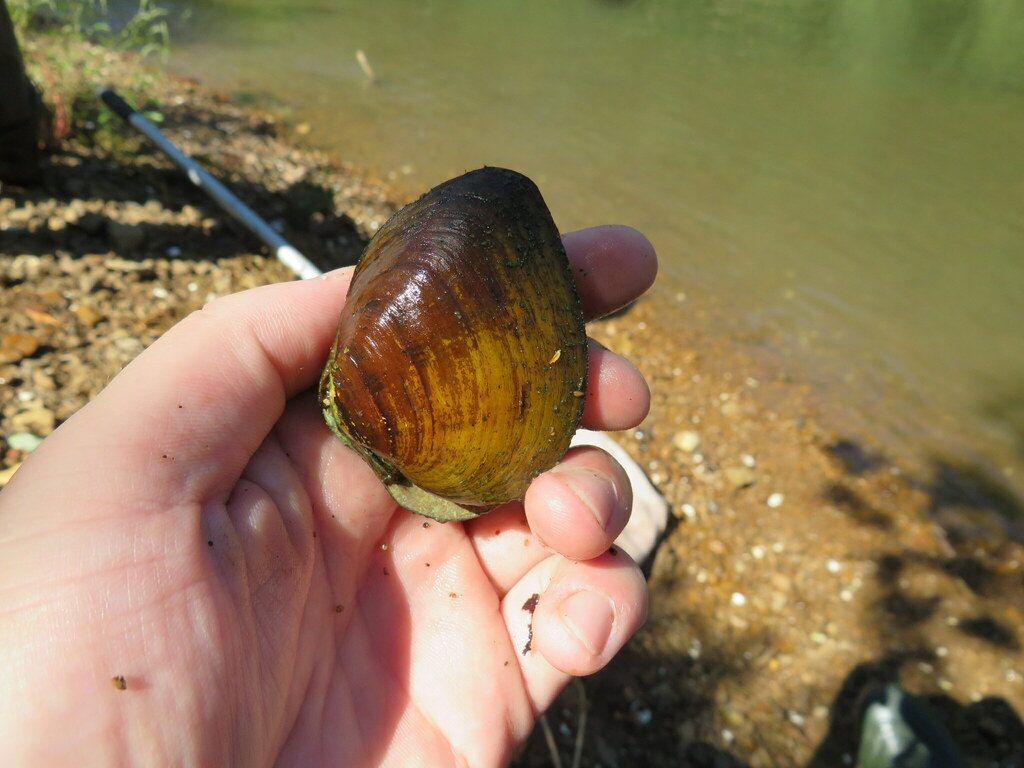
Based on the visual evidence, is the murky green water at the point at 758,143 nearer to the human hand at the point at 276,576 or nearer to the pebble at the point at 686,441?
the pebble at the point at 686,441

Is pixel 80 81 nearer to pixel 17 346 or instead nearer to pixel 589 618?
pixel 17 346

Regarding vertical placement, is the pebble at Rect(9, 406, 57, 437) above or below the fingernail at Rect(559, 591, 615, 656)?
below

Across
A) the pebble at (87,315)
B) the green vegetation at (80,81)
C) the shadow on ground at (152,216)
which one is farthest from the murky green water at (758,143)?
the pebble at (87,315)

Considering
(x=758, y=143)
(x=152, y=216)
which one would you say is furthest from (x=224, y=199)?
(x=758, y=143)

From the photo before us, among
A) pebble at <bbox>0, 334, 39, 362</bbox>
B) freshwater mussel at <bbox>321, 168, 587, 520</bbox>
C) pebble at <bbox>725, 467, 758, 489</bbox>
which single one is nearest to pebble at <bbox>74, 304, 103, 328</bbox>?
pebble at <bbox>0, 334, 39, 362</bbox>

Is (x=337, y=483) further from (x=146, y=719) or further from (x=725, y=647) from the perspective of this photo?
(x=725, y=647)

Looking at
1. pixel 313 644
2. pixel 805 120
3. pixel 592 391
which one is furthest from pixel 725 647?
pixel 805 120

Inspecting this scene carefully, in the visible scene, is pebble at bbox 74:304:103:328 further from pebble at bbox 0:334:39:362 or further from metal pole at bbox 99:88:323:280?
metal pole at bbox 99:88:323:280
